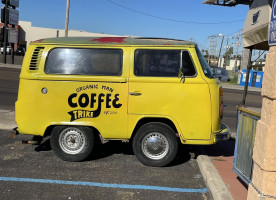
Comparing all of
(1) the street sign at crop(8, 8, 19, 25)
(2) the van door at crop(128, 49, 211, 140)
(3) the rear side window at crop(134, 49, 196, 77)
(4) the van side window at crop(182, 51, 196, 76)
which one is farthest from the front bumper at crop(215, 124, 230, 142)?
(1) the street sign at crop(8, 8, 19, 25)

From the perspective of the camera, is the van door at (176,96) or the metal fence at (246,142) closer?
the metal fence at (246,142)

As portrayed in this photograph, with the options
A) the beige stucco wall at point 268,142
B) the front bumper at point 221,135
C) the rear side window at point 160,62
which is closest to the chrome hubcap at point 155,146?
the front bumper at point 221,135

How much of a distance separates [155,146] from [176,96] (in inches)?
37.6

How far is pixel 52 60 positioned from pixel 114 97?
1.30 meters

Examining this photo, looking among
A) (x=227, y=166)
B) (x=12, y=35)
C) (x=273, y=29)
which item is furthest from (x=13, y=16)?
(x=273, y=29)

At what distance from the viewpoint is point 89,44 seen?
512 centimetres

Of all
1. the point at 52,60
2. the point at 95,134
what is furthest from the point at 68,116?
the point at 52,60

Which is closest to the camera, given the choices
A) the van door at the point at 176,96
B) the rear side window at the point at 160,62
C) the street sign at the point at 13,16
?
the van door at the point at 176,96

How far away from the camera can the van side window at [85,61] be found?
506cm

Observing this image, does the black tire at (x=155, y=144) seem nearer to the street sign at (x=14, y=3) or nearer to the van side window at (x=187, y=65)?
the van side window at (x=187, y=65)

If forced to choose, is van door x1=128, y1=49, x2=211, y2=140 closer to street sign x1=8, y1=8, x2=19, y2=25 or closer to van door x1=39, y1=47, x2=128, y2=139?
van door x1=39, y1=47, x2=128, y2=139

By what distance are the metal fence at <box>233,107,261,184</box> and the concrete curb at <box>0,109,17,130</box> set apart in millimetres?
5266

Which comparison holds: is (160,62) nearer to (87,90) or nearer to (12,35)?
(87,90)

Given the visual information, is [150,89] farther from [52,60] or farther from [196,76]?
[52,60]
